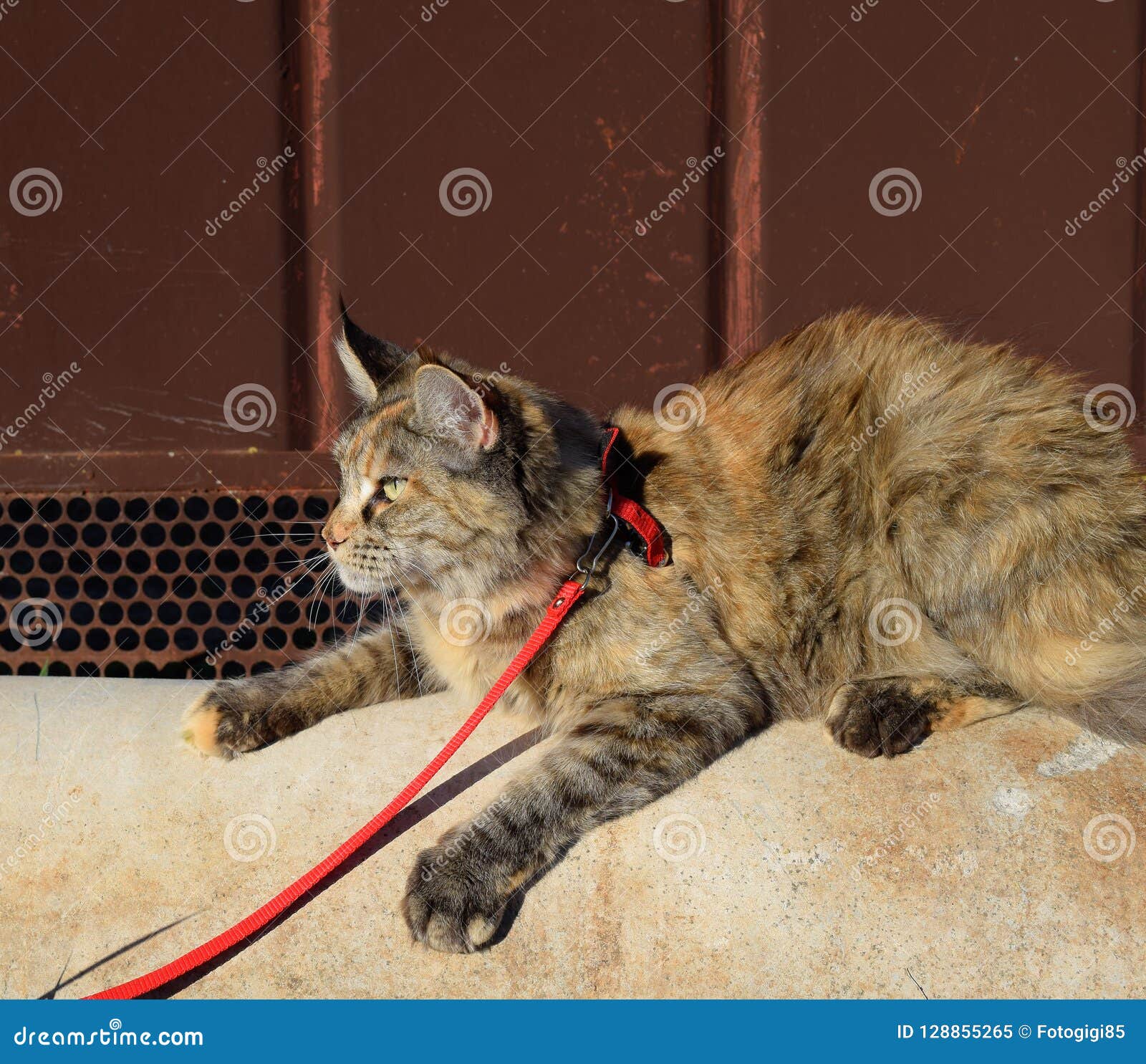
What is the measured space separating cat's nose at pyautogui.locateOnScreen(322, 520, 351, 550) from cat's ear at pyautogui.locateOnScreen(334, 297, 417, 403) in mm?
380

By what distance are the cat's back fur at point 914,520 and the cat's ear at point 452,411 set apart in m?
0.57

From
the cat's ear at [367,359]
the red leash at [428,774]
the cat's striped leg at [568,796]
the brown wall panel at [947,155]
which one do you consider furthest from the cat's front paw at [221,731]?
the brown wall panel at [947,155]

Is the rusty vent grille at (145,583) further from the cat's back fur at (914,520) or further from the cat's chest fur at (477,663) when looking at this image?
the cat's back fur at (914,520)

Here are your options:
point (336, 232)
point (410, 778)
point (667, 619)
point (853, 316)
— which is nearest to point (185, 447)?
point (336, 232)

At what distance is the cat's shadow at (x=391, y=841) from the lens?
83.4 inches

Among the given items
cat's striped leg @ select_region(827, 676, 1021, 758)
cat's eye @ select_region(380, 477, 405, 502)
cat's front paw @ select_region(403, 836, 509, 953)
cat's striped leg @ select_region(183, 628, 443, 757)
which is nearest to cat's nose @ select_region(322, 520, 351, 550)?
cat's eye @ select_region(380, 477, 405, 502)

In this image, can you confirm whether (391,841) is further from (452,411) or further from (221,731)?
(452,411)

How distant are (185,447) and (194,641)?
2.54 feet

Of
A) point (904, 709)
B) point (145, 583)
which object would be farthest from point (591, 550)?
point (145, 583)

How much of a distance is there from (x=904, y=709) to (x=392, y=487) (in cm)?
141

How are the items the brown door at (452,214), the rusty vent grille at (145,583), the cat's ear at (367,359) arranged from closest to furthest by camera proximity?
the cat's ear at (367,359), the brown door at (452,214), the rusty vent grille at (145,583)

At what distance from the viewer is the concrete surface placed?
2078 mm

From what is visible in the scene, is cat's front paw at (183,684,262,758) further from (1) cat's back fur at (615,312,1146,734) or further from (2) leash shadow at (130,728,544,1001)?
(1) cat's back fur at (615,312,1146,734)

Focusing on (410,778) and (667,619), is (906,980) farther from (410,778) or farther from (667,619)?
Answer: (410,778)
